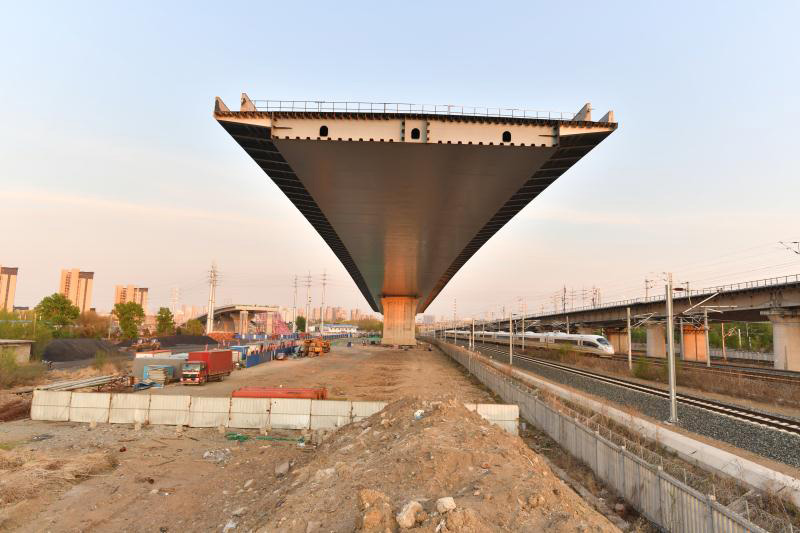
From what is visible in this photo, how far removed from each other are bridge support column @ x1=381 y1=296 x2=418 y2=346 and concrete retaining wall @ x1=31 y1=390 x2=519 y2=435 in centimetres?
8605

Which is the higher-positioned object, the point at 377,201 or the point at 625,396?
the point at 377,201

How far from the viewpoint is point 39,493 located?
552 inches

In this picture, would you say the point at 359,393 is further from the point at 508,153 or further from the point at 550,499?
the point at 550,499

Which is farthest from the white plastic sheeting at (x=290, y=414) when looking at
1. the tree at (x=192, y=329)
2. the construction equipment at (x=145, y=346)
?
the tree at (x=192, y=329)

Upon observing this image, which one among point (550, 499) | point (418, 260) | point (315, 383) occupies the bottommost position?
point (315, 383)

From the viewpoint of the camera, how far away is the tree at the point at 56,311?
74062 millimetres

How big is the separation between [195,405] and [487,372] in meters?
25.1

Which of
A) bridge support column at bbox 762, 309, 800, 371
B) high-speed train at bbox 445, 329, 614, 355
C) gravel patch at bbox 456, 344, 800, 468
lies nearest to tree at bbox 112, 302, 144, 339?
high-speed train at bbox 445, 329, 614, 355

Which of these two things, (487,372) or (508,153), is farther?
(487,372)

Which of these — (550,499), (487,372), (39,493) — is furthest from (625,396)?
(39,493)

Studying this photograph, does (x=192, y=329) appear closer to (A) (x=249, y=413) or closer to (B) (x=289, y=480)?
(A) (x=249, y=413)

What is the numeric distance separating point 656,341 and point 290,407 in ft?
224

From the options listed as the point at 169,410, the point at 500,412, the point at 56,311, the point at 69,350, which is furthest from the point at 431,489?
the point at 56,311

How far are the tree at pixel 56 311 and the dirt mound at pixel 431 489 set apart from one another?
8079 centimetres
